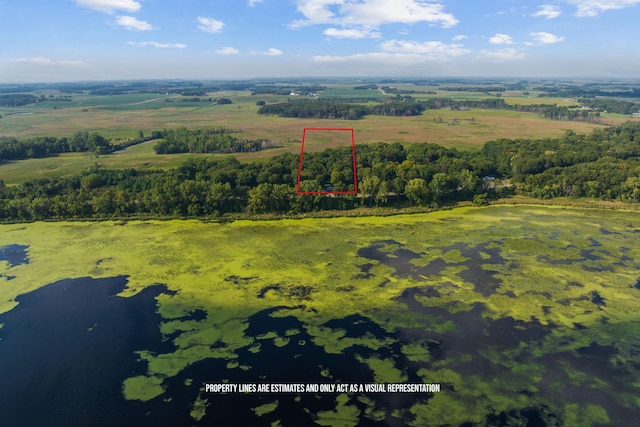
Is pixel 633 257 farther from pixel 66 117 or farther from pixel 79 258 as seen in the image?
pixel 66 117

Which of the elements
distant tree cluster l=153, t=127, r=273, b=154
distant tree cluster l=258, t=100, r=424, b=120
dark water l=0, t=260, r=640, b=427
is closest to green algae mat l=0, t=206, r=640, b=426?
dark water l=0, t=260, r=640, b=427

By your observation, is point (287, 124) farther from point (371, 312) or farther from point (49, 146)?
point (371, 312)

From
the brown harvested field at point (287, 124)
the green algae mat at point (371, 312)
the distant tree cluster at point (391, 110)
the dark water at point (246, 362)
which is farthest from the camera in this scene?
the distant tree cluster at point (391, 110)

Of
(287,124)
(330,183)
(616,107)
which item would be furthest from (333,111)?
(616,107)

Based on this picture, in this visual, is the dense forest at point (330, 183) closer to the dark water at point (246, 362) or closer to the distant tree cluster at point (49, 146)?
the dark water at point (246, 362)

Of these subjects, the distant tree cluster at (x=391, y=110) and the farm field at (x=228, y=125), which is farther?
the distant tree cluster at (x=391, y=110)

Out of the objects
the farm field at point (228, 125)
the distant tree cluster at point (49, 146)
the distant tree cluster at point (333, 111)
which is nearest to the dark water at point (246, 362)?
the farm field at point (228, 125)
